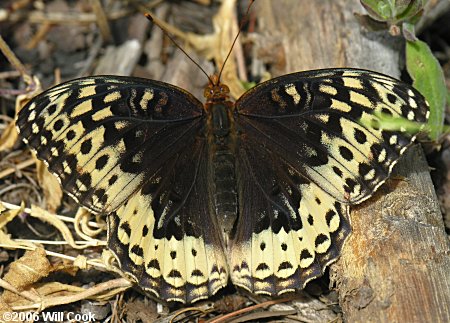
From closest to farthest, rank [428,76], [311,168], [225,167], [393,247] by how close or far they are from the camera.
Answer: [393,247] → [311,168] → [225,167] → [428,76]

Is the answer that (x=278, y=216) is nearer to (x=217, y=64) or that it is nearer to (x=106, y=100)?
(x=106, y=100)

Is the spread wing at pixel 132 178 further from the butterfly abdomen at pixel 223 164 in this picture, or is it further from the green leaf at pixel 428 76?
the green leaf at pixel 428 76

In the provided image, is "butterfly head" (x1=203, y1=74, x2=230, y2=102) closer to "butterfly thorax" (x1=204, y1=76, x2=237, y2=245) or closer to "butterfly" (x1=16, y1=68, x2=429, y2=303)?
"butterfly thorax" (x1=204, y1=76, x2=237, y2=245)

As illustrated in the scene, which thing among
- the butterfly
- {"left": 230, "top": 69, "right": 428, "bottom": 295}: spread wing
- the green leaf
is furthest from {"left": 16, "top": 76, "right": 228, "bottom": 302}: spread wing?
the green leaf

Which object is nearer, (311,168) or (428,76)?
(311,168)

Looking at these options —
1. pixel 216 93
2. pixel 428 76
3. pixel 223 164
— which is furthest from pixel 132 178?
pixel 428 76

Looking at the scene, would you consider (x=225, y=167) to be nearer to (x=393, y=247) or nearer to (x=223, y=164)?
(x=223, y=164)

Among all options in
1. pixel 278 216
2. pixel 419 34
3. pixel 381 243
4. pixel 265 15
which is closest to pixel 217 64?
pixel 265 15

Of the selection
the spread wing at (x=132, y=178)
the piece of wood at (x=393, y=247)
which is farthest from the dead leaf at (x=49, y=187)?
the piece of wood at (x=393, y=247)
